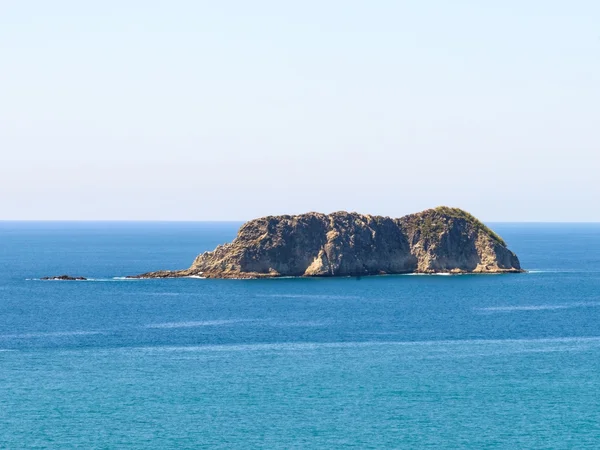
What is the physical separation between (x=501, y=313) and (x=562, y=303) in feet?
50.8

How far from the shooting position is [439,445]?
2506 inches

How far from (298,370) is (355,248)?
9787 centimetres

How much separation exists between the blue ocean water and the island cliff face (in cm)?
2793

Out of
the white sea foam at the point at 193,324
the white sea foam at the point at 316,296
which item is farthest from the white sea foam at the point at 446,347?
the white sea foam at the point at 316,296

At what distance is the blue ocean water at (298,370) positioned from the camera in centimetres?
6669

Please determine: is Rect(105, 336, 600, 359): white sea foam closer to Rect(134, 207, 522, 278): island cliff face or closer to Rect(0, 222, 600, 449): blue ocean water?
Rect(0, 222, 600, 449): blue ocean water

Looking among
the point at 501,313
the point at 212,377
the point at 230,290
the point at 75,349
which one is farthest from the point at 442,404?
the point at 230,290

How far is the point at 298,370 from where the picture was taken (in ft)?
285

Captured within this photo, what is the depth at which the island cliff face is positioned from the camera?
177875mm

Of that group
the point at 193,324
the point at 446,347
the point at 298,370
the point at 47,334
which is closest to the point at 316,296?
the point at 193,324

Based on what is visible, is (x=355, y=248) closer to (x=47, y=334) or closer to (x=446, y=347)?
(x=446, y=347)

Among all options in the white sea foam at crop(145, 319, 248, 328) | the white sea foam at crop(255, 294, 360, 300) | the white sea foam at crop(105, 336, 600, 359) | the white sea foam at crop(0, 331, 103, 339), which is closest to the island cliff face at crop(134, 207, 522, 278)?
the white sea foam at crop(255, 294, 360, 300)

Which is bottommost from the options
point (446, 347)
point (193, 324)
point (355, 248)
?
point (446, 347)

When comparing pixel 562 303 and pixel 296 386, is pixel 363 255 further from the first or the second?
pixel 296 386
